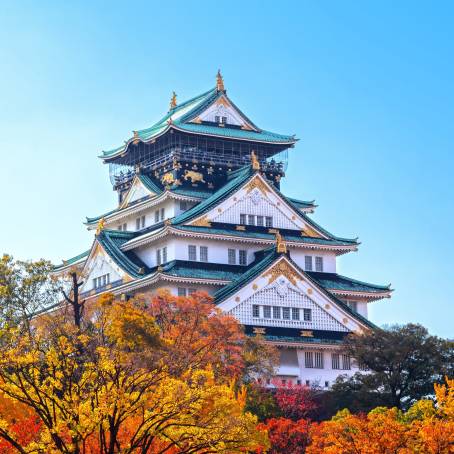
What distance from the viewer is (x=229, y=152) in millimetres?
103688

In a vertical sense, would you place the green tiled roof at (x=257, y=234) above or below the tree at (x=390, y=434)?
above

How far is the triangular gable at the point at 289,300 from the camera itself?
291 ft

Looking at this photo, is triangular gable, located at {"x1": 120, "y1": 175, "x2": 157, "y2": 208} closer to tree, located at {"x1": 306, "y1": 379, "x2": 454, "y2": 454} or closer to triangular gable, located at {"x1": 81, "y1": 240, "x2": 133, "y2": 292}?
triangular gable, located at {"x1": 81, "y1": 240, "x2": 133, "y2": 292}

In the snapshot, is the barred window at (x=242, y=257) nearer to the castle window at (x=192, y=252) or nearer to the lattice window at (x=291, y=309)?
the castle window at (x=192, y=252)

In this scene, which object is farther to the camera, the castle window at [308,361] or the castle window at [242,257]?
the castle window at [242,257]

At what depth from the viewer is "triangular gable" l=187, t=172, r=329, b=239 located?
311 ft

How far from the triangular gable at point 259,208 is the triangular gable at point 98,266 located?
24.0ft

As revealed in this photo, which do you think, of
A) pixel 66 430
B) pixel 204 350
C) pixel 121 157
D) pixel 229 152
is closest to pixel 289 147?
pixel 229 152

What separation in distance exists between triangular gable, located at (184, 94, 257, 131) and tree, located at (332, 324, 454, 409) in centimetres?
3411

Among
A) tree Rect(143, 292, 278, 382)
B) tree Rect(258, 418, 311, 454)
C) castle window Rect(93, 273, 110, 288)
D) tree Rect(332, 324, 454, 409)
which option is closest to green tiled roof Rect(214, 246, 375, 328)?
tree Rect(143, 292, 278, 382)

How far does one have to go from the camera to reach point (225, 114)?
344ft

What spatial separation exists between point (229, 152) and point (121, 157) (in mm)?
9897

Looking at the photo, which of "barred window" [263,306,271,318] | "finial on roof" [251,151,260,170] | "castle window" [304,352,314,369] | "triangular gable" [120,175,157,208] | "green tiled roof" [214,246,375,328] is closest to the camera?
"green tiled roof" [214,246,375,328]

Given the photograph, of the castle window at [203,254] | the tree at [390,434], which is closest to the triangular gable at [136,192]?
the castle window at [203,254]
